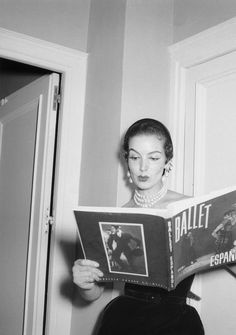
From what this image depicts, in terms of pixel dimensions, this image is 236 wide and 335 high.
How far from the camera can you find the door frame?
193cm

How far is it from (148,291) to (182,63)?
1096mm

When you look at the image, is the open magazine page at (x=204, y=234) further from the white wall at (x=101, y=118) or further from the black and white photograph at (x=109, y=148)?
the white wall at (x=101, y=118)

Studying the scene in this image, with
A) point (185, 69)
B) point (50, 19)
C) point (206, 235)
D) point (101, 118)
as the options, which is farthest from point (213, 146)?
point (50, 19)

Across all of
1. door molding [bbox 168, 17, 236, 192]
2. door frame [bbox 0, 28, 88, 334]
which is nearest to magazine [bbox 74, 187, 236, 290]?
door molding [bbox 168, 17, 236, 192]

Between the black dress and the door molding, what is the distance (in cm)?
63

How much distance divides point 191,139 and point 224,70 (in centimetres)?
34

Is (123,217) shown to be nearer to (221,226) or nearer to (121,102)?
(221,226)

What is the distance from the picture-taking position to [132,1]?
5.96 ft

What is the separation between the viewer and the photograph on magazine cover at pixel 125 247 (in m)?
1.05

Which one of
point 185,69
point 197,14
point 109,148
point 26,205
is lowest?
point 26,205

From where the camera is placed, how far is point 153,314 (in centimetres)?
124

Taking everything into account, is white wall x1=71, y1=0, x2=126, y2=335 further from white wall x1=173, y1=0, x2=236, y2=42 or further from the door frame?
white wall x1=173, y1=0, x2=236, y2=42

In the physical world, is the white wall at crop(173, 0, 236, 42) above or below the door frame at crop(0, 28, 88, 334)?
above

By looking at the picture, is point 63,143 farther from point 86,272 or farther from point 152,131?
point 86,272
